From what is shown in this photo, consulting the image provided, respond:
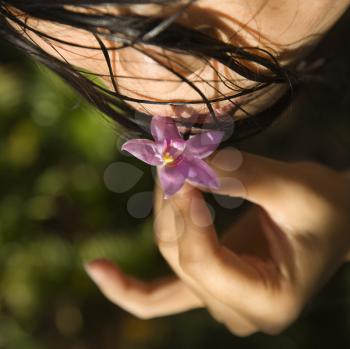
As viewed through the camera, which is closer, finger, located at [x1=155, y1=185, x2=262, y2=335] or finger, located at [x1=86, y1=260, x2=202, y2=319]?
finger, located at [x1=155, y1=185, x2=262, y2=335]

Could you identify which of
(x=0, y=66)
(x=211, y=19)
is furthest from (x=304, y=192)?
(x=0, y=66)

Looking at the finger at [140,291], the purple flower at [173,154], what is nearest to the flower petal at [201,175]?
the purple flower at [173,154]

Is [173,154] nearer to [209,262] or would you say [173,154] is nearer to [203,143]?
[203,143]

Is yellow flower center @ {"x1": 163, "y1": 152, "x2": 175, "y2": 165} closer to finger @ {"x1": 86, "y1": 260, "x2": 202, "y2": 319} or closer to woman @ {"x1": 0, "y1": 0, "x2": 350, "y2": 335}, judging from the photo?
woman @ {"x1": 0, "y1": 0, "x2": 350, "y2": 335}

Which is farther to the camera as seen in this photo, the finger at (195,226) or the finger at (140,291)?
the finger at (140,291)

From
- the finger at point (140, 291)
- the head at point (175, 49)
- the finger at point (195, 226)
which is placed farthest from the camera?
the finger at point (140, 291)

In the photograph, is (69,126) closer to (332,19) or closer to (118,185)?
(118,185)

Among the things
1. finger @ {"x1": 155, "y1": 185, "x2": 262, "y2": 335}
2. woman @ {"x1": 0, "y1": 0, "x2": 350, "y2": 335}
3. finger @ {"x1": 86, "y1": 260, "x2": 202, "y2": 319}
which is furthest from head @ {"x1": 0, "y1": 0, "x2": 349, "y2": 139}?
finger @ {"x1": 86, "y1": 260, "x2": 202, "y2": 319}

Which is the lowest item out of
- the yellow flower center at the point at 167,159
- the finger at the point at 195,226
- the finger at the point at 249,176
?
the finger at the point at 195,226

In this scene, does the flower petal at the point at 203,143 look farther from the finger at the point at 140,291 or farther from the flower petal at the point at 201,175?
the finger at the point at 140,291

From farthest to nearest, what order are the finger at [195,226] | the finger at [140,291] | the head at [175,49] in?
the finger at [140,291] → the finger at [195,226] → the head at [175,49]

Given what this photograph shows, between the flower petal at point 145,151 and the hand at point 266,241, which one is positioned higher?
the flower petal at point 145,151
